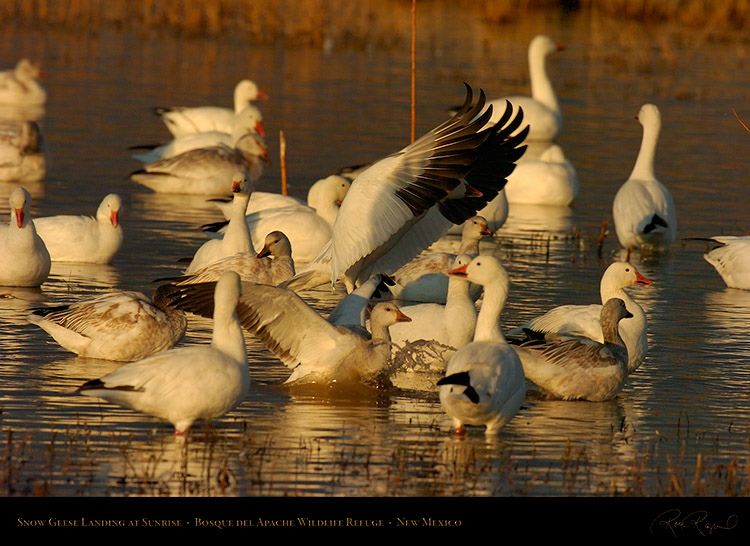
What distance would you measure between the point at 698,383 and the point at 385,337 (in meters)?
2.03

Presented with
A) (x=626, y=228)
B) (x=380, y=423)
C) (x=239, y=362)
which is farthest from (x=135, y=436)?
(x=626, y=228)

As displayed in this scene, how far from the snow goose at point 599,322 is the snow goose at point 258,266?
203 centimetres

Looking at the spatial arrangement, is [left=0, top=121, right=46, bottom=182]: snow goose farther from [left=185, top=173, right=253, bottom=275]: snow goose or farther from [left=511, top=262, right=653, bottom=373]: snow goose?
[left=511, top=262, right=653, bottom=373]: snow goose

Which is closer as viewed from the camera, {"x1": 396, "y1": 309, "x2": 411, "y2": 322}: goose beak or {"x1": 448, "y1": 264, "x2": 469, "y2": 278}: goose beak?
{"x1": 448, "y1": 264, "x2": 469, "y2": 278}: goose beak

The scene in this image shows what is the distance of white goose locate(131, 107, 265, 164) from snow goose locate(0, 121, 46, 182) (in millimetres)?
1394

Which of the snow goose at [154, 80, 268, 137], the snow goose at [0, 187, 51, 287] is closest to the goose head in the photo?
the snow goose at [0, 187, 51, 287]

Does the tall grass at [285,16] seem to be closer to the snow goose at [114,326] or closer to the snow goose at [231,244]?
the snow goose at [231,244]

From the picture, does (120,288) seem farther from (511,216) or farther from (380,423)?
(511,216)

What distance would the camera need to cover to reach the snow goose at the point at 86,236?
1160cm

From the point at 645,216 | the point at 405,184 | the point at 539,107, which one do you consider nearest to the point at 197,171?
the point at 645,216

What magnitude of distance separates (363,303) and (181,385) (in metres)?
2.56

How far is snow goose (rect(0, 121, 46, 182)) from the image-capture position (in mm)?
15695

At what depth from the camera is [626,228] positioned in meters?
13.3

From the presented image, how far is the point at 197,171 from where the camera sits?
16.1 metres
